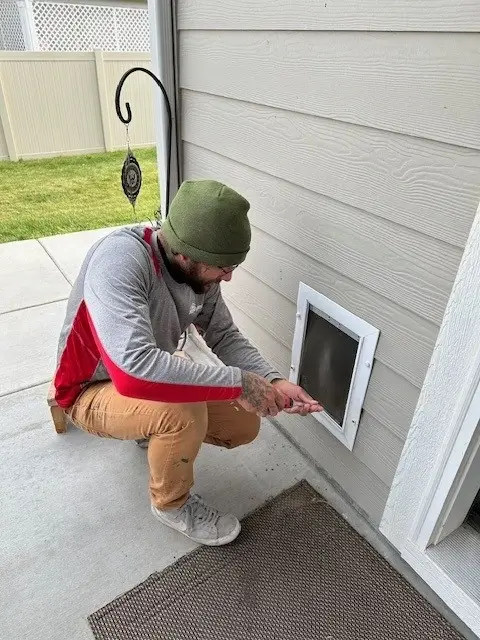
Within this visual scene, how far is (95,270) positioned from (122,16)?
1062cm

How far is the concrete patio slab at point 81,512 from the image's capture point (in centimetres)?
133

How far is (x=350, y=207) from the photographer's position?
1283 millimetres

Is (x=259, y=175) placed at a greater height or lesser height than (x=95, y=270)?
greater

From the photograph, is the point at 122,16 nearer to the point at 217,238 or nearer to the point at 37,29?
the point at 37,29

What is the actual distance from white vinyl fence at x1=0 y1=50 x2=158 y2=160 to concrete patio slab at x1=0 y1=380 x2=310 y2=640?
524cm

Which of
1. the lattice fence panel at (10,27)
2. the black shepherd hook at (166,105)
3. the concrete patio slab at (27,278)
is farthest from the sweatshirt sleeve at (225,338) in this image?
the lattice fence panel at (10,27)

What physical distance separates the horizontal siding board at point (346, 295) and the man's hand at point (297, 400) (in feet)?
0.85

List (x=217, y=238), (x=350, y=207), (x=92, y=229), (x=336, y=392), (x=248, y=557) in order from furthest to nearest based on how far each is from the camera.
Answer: (x=92, y=229) → (x=336, y=392) → (x=248, y=557) → (x=350, y=207) → (x=217, y=238)

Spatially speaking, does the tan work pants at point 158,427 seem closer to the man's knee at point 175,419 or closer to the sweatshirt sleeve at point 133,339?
the man's knee at point 175,419

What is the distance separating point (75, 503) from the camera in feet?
5.24

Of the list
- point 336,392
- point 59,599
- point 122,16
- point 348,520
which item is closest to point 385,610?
point 348,520

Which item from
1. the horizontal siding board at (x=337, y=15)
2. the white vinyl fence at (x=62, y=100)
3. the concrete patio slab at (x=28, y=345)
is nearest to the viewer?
the horizontal siding board at (x=337, y=15)

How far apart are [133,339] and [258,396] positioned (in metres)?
0.39

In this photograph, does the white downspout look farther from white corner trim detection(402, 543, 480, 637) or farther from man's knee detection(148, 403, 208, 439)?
white corner trim detection(402, 543, 480, 637)
